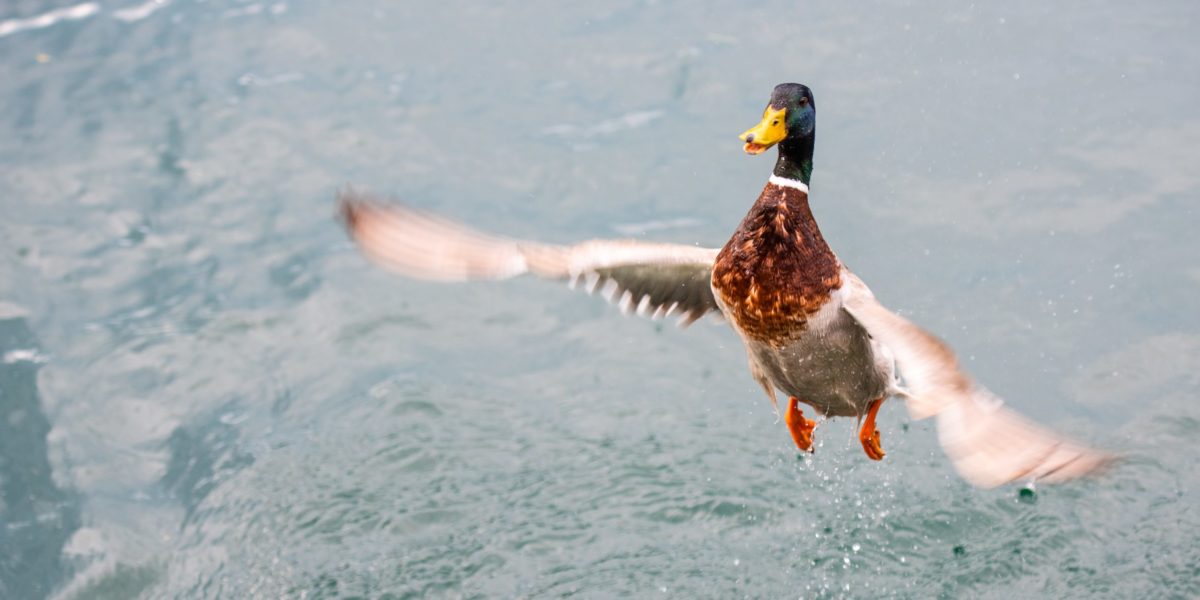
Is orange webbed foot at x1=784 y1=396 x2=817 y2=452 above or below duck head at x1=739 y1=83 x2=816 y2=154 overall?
below

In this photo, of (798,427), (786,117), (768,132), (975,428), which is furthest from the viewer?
(798,427)

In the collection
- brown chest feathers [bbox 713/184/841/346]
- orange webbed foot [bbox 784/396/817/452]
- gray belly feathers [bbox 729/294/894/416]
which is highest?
brown chest feathers [bbox 713/184/841/346]

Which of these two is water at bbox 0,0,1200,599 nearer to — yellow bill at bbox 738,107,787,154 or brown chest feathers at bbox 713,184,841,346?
brown chest feathers at bbox 713,184,841,346

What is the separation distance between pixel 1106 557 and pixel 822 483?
116 centimetres

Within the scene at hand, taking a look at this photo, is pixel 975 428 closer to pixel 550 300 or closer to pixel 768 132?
pixel 768 132

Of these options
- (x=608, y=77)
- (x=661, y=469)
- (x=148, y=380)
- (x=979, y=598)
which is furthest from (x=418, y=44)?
(x=979, y=598)

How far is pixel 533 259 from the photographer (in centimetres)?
420

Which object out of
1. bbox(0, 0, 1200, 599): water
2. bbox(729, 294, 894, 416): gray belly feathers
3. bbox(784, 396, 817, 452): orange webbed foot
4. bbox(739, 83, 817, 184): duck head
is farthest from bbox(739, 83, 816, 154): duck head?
bbox(0, 0, 1200, 599): water

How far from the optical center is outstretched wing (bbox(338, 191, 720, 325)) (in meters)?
4.04

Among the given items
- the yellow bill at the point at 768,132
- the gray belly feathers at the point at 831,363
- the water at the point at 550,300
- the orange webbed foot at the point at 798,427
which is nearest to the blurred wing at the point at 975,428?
the gray belly feathers at the point at 831,363

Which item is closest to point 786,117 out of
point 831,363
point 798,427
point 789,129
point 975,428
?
point 789,129

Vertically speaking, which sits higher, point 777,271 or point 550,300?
point 777,271

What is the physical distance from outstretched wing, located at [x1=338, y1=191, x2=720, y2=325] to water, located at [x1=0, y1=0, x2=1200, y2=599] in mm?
1195

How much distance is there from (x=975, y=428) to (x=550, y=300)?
404 centimetres
